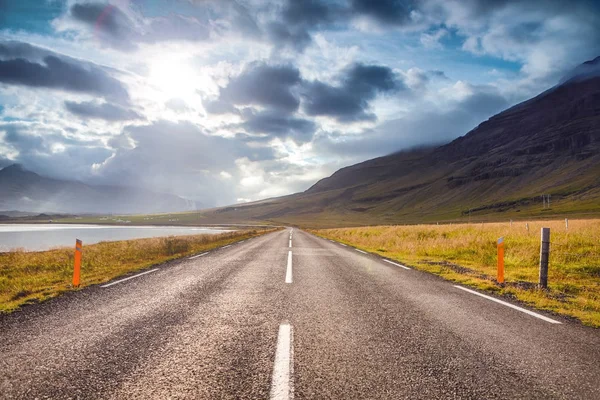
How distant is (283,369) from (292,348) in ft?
2.10

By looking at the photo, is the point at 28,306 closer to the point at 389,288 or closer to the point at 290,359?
the point at 290,359

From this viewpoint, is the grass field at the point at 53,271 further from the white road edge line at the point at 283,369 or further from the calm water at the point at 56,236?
the calm water at the point at 56,236

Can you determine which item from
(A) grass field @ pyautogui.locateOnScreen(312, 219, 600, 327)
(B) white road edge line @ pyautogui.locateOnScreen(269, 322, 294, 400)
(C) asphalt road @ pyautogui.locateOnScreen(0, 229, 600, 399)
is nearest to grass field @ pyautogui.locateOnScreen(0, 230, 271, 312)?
(C) asphalt road @ pyautogui.locateOnScreen(0, 229, 600, 399)

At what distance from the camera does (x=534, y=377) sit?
133 inches

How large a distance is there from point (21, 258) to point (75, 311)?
1437cm

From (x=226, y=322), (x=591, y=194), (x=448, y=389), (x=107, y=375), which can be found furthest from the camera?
(x=591, y=194)

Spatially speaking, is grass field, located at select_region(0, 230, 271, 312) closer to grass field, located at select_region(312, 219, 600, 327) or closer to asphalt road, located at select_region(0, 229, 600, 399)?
asphalt road, located at select_region(0, 229, 600, 399)

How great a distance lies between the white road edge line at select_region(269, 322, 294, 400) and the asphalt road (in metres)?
0.02

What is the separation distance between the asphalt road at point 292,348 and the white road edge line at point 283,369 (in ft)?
0.06

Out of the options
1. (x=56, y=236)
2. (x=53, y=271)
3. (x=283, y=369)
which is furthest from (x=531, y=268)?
(x=56, y=236)

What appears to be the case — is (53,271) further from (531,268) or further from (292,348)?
(531,268)

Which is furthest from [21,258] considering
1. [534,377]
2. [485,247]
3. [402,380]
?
[485,247]

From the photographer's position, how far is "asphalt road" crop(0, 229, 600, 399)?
3.09 meters

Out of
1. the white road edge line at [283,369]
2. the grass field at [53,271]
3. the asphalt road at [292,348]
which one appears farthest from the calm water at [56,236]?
the white road edge line at [283,369]
